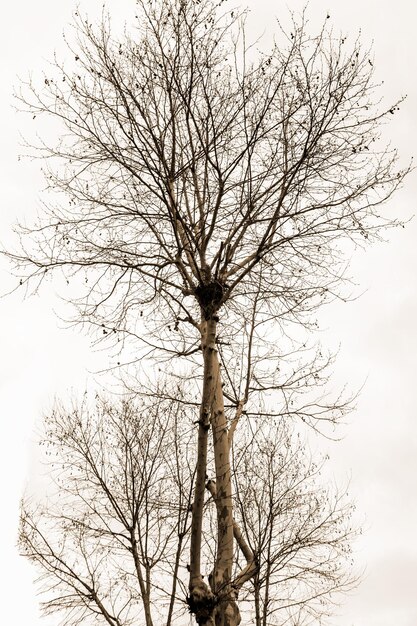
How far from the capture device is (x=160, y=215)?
8.86 m

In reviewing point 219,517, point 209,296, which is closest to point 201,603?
point 219,517

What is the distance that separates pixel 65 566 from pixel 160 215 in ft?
23.3

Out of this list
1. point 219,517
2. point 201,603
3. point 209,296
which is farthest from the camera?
point 209,296

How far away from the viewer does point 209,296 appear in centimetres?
808

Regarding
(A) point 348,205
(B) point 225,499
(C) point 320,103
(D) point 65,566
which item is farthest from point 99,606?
(C) point 320,103

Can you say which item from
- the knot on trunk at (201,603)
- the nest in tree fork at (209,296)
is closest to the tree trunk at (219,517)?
the knot on trunk at (201,603)

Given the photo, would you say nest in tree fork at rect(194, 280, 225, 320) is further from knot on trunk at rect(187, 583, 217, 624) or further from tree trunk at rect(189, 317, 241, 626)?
knot on trunk at rect(187, 583, 217, 624)

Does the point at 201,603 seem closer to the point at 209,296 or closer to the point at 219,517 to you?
the point at 219,517

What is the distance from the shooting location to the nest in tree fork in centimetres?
803

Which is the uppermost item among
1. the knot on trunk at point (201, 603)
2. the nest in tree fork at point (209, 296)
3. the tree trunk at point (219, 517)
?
the nest in tree fork at point (209, 296)

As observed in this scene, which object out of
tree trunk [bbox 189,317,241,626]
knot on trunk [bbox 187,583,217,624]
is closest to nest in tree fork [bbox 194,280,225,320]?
tree trunk [bbox 189,317,241,626]

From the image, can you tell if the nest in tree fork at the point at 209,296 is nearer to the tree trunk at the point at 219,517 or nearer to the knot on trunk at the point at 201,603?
the tree trunk at the point at 219,517

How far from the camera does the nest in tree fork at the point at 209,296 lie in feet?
26.3

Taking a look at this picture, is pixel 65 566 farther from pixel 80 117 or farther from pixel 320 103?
pixel 320 103
